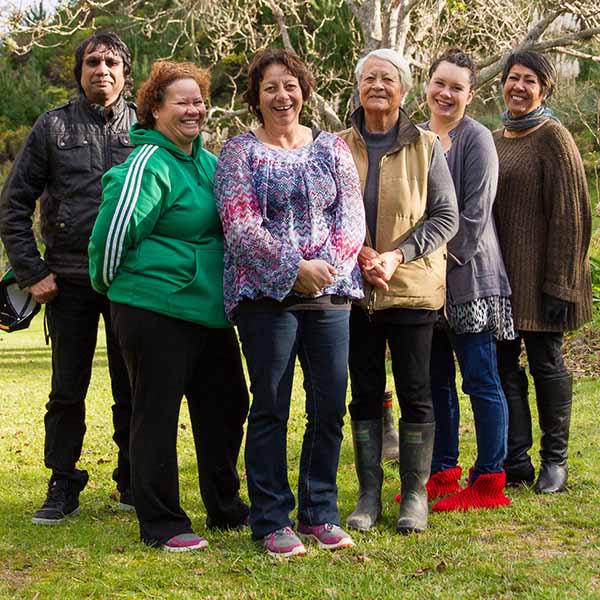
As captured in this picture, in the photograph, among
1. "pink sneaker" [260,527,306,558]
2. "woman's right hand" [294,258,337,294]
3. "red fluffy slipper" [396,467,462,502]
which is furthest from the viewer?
"red fluffy slipper" [396,467,462,502]

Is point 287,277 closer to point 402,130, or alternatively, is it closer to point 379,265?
point 379,265

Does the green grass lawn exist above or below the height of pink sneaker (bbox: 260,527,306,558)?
below

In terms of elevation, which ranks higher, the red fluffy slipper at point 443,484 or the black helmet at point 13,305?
the black helmet at point 13,305

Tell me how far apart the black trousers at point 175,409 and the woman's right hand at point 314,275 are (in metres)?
0.56

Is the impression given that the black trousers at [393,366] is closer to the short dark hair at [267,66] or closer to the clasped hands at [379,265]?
the clasped hands at [379,265]

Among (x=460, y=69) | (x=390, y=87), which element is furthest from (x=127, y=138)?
(x=460, y=69)

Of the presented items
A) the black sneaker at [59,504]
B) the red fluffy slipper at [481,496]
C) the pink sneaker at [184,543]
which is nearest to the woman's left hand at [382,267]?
the red fluffy slipper at [481,496]

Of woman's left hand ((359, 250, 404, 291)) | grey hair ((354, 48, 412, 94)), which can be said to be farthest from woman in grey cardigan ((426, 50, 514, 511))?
woman's left hand ((359, 250, 404, 291))

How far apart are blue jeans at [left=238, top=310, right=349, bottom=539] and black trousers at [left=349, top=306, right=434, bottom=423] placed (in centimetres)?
30

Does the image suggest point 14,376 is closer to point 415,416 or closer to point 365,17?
point 365,17

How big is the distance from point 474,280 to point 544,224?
565 millimetres

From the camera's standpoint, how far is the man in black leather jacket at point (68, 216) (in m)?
4.88

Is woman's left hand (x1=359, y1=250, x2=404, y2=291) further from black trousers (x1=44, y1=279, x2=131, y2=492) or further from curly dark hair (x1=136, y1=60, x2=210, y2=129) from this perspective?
black trousers (x1=44, y1=279, x2=131, y2=492)

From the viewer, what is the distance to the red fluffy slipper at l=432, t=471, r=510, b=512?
4961mm
